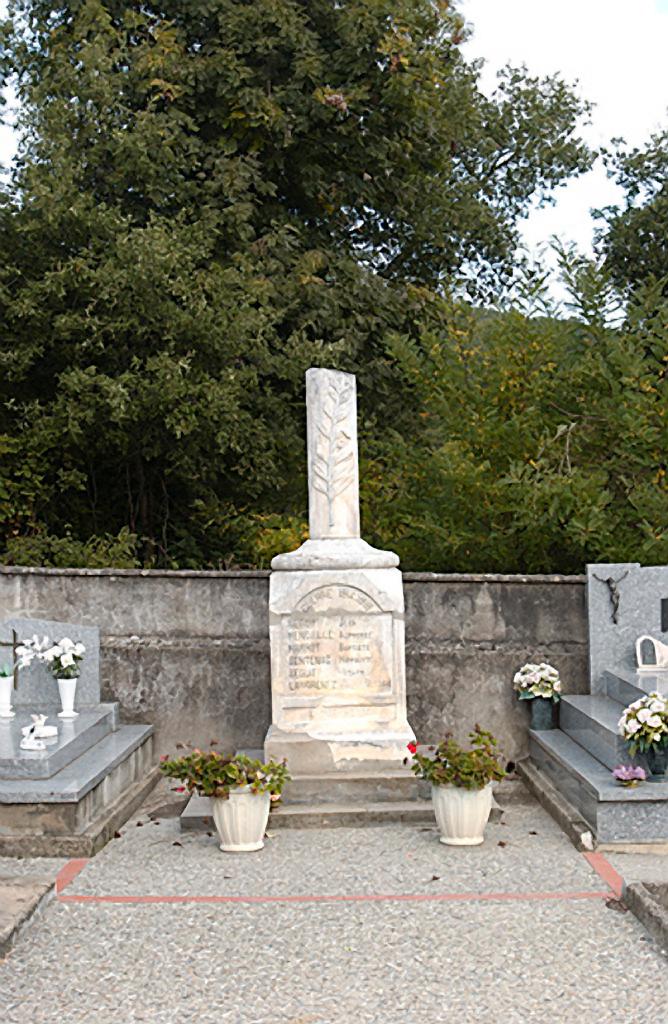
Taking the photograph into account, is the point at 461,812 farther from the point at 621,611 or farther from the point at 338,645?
the point at 621,611

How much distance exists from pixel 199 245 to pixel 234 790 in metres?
7.89

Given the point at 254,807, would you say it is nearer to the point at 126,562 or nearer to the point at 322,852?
the point at 322,852

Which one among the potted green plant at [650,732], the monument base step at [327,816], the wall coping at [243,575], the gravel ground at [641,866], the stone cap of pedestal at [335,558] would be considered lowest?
the gravel ground at [641,866]

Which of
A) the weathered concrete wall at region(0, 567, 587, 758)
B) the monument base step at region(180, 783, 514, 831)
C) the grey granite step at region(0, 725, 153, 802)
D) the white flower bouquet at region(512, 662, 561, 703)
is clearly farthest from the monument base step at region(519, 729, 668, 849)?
the grey granite step at region(0, 725, 153, 802)

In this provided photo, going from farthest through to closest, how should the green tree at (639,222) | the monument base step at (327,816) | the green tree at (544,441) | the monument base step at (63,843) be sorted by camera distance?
the green tree at (639,222)
the green tree at (544,441)
the monument base step at (327,816)
the monument base step at (63,843)

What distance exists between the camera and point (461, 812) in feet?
24.7

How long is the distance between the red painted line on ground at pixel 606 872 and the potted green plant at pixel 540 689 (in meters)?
2.43

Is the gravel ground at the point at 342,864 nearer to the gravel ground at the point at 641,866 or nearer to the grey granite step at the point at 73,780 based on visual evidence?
the gravel ground at the point at 641,866

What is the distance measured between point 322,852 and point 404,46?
10460 mm

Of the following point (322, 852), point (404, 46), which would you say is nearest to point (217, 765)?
point (322, 852)

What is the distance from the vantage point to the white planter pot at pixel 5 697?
916 cm

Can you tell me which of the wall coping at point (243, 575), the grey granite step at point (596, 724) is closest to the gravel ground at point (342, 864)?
the grey granite step at point (596, 724)

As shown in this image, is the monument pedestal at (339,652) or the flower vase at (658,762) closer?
the flower vase at (658,762)

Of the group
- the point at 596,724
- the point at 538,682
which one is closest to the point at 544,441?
the point at 538,682
